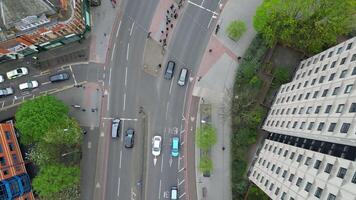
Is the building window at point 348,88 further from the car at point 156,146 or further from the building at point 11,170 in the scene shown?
the building at point 11,170

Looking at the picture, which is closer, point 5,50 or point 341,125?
point 341,125

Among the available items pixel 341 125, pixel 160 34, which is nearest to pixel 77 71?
pixel 160 34

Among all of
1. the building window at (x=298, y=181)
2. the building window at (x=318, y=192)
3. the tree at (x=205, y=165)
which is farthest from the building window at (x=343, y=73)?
the tree at (x=205, y=165)

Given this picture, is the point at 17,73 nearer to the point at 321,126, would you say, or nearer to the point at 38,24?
the point at 38,24

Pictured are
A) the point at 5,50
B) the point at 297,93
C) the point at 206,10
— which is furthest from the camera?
the point at 206,10

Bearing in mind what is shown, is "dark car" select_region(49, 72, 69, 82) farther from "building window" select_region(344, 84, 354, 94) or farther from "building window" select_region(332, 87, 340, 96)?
"building window" select_region(344, 84, 354, 94)

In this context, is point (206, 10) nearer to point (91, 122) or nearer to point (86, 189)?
point (91, 122)

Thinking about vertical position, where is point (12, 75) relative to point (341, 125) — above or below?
below

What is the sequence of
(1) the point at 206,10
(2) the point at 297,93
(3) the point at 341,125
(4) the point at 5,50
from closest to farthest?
1. (3) the point at 341,125
2. (2) the point at 297,93
3. (4) the point at 5,50
4. (1) the point at 206,10
